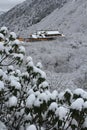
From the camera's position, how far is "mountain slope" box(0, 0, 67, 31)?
10838cm

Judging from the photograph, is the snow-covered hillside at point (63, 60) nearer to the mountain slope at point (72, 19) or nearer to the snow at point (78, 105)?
the mountain slope at point (72, 19)

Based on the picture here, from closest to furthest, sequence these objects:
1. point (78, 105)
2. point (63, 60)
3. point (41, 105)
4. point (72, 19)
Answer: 1. point (78, 105)
2. point (41, 105)
3. point (63, 60)
4. point (72, 19)

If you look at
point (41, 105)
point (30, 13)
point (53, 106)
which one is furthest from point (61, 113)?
point (30, 13)

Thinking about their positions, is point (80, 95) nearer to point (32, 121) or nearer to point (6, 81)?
point (32, 121)

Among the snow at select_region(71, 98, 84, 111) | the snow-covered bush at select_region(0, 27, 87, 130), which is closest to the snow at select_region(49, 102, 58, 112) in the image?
the snow-covered bush at select_region(0, 27, 87, 130)

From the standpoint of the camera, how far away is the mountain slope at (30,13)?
108375 millimetres

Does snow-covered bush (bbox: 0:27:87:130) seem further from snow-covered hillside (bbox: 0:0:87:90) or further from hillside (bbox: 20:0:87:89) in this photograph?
hillside (bbox: 20:0:87:89)

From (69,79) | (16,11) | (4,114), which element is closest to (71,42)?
(69,79)

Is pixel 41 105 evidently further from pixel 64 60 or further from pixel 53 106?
pixel 64 60

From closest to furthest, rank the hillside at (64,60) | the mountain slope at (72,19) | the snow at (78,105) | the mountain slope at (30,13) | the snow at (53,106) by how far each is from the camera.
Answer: the snow at (78,105)
the snow at (53,106)
the hillside at (64,60)
the mountain slope at (72,19)
the mountain slope at (30,13)

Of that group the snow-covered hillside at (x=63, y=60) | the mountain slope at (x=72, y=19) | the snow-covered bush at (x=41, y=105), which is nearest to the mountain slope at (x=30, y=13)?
the mountain slope at (x=72, y=19)

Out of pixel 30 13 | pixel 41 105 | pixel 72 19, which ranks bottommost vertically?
pixel 30 13

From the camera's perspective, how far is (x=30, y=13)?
124m

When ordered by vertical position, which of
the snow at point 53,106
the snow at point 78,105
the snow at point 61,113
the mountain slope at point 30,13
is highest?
the snow at point 78,105
